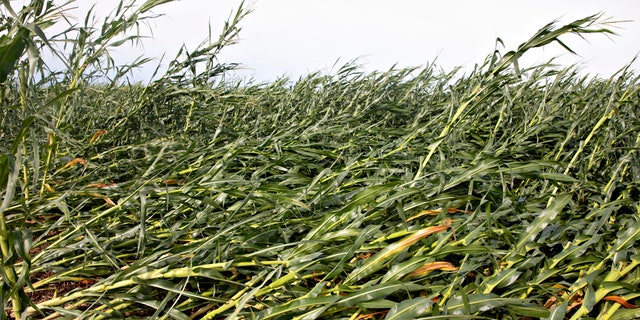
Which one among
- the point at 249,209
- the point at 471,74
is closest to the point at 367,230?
the point at 249,209

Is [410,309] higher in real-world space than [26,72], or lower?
lower

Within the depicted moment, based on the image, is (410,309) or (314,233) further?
(314,233)

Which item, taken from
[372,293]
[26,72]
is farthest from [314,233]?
[26,72]

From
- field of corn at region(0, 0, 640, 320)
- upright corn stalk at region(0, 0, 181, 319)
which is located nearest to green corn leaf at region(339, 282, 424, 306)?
field of corn at region(0, 0, 640, 320)

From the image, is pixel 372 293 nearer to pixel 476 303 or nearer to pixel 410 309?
pixel 410 309

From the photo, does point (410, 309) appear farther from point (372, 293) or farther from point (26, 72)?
point (26, 72)

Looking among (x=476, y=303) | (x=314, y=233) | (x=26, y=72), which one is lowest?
(x=476, y=303)

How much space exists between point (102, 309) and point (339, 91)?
276cm

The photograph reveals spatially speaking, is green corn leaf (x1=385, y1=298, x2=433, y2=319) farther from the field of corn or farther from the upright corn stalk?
the upright corn stalk

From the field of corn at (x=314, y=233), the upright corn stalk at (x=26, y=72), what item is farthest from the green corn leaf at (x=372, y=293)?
the upright corn stalk at (x=26, y=72)

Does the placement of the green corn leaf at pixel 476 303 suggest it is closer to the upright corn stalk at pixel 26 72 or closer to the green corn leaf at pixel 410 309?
the green corn leaf at pixel 410 309

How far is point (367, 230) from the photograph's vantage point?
1.67m

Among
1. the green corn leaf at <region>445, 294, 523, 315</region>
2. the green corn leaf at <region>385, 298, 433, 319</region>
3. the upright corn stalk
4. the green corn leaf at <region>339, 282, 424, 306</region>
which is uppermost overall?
the upright corn stalk

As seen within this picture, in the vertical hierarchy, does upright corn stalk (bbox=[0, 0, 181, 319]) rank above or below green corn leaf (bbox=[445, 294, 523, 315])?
above
